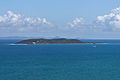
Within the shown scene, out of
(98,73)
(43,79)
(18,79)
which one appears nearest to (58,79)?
(43,79)

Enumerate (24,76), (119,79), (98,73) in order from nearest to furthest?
(119,79) → (24,76) → (98,73)

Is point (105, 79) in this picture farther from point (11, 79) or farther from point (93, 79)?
point (11, 79)

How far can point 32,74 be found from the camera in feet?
266

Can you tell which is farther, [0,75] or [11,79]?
[0,75]

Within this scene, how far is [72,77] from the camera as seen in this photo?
7556 centimetres

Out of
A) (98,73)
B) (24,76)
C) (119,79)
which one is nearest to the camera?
(119,79)

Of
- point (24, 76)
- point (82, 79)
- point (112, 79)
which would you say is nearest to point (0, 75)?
point (24, 76)

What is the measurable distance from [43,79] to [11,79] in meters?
6.34

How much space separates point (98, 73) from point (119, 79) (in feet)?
37.4

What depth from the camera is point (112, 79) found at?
7200 cm

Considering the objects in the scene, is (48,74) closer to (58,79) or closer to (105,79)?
(58,79)

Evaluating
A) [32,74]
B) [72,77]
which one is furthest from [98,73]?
[32,74]

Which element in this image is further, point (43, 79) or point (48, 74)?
point (48, 74)

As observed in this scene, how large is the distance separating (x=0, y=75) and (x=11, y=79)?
7.44 meters
